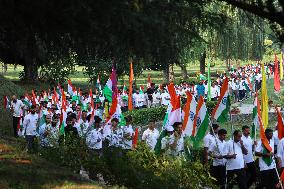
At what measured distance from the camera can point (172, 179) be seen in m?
11.2

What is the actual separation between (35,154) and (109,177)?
3.82 metres

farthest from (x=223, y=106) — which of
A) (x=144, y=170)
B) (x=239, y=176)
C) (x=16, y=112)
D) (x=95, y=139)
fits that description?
(x=16, y=112)

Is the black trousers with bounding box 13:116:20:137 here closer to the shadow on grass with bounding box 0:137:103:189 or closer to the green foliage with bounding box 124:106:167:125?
the green foliage with bounding box 124:106:167:125

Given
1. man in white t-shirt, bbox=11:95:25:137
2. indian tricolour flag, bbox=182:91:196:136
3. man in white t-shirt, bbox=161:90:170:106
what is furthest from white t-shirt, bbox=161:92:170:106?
indian tricolour flag, bbox=182:91:196:136

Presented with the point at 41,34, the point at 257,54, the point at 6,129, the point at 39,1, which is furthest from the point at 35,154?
the point at 257,54

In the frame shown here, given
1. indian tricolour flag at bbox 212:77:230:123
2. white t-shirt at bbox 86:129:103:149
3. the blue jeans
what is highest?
indian tricolour flag at bbox 212:77:230:123

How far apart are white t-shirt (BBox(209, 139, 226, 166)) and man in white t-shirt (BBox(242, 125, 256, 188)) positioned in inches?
25.2

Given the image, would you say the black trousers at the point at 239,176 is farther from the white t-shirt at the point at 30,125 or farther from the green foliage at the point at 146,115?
the green foliage at the point at 146,115

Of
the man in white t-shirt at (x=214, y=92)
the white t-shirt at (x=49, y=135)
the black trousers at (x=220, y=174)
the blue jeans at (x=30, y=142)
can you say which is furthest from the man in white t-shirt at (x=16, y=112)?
the man in white t-shirt at (x=214, y=92)

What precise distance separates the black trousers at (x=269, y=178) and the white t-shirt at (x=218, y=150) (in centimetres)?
90

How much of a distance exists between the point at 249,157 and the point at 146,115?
14.8 meters

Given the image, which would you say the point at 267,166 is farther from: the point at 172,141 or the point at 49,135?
the point at 49,135

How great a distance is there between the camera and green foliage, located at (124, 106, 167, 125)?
27.1 meters

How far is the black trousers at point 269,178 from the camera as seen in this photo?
504 inches
